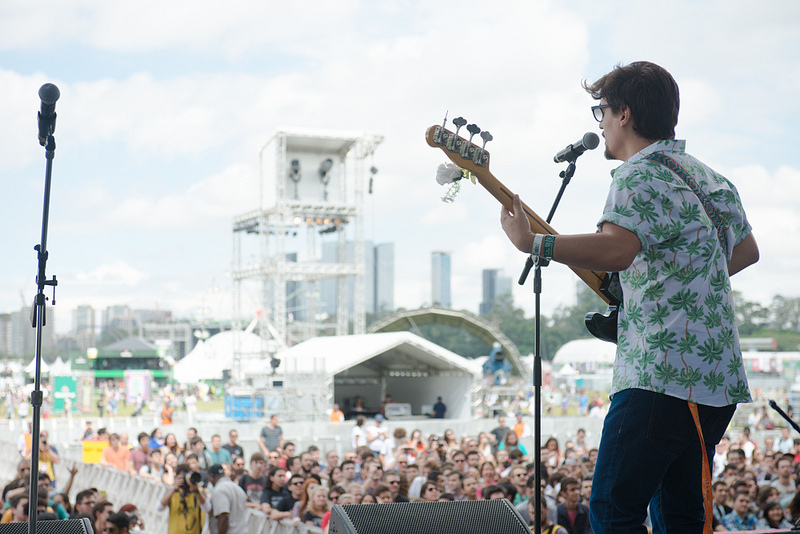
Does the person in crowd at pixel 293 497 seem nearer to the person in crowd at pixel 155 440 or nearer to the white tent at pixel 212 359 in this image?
the person in crowd at pixel 155 440

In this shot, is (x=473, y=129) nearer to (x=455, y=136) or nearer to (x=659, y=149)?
(x=455, y=136)

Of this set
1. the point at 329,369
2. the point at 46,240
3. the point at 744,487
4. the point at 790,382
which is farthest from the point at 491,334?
the point at 46,240

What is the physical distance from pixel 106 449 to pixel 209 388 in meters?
40.9

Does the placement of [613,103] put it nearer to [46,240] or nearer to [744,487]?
[46,240]

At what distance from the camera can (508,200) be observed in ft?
7.45

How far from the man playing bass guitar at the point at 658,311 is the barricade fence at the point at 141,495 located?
4.22 m

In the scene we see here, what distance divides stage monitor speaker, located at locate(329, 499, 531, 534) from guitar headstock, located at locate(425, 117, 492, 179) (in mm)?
1228

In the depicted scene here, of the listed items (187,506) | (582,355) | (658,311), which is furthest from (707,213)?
(582,355)

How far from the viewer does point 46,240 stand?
3453mm

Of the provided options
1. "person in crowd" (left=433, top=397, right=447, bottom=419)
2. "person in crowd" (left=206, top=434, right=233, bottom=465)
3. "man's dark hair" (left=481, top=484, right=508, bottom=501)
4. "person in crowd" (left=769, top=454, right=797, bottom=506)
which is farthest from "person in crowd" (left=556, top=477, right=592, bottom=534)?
"person in crowd" (left=433, top=397, right=447, bottom=419)

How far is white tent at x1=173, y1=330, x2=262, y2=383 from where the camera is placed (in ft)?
130

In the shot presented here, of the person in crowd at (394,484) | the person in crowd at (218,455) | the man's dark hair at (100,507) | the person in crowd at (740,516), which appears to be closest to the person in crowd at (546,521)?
the person in crowd at (394,484)

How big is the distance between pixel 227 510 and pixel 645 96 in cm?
635

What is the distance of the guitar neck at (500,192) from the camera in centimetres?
229
